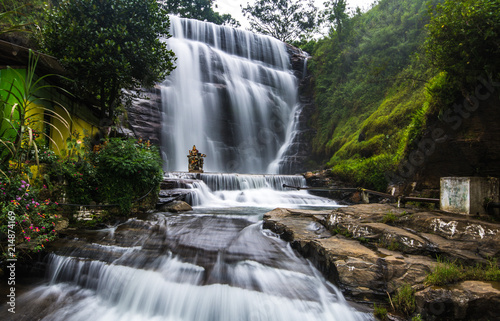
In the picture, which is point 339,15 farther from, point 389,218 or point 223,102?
point 389,218

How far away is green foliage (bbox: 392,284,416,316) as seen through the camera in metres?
3.08

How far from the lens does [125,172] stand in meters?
7.20

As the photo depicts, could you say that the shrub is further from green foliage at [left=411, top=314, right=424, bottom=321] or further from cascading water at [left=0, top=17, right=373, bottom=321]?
cascading water at [left=0, top=17, right=373, bottom=321]

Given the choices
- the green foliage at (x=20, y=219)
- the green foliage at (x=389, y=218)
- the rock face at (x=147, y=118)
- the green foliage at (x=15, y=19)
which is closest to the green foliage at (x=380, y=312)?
the green foliage at (x=389, y=218)

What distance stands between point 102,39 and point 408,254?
966cm

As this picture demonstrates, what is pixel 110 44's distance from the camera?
7.84m

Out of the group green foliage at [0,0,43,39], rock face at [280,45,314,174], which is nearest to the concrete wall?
green foliage at [0,0,43,39]

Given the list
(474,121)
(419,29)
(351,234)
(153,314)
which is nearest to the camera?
(153,314)

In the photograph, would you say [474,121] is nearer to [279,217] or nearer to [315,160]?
[279,217]

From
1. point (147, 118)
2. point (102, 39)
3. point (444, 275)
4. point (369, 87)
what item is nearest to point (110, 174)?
point (102, 39)

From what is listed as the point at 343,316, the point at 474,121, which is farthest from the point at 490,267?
the point at 474,121

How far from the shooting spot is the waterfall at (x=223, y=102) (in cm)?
2036

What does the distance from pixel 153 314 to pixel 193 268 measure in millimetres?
876

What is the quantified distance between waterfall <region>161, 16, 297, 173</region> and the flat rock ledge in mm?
15879
